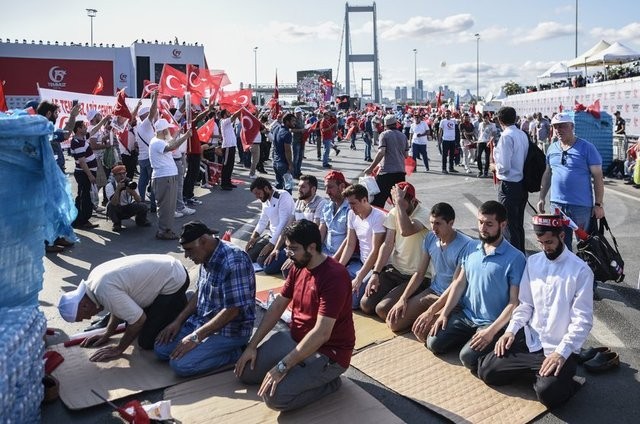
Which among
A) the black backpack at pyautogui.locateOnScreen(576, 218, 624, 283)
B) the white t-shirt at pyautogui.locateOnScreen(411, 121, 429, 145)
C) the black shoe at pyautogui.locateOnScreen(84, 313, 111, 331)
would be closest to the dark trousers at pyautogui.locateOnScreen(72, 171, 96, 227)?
the black shoe at pyautogui.locateOnScreen(84, 313, 111, 331)

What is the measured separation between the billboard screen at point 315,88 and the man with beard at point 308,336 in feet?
124

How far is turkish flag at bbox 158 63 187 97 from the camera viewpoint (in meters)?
→ 12.1

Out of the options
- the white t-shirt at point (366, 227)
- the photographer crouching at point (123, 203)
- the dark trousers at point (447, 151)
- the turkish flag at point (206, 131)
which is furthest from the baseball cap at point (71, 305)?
the dark trousers at point (447, 151)

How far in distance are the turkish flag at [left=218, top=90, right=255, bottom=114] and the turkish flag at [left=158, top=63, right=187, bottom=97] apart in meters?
1.38

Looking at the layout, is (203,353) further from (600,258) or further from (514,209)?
(514,209)

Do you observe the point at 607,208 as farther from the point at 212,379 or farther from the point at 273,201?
the point at 212,379

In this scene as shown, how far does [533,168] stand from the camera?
649 cm

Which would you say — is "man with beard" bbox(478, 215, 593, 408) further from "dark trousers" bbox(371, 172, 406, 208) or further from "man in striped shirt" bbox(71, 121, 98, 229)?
"man in striped shirt" bbox(71, 121, 98, 229)

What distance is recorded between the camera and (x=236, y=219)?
10.4 metres

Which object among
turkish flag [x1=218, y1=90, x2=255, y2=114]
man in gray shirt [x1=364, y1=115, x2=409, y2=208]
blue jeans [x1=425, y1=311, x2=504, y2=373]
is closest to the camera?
blue jeans [x1=425, y1=311, x2=504, y2=373]

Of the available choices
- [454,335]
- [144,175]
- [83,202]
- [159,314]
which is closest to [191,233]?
[159,314]

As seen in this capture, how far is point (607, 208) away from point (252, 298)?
8599 mm

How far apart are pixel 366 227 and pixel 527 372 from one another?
229 centimetres

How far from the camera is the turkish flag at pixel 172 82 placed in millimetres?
12070
